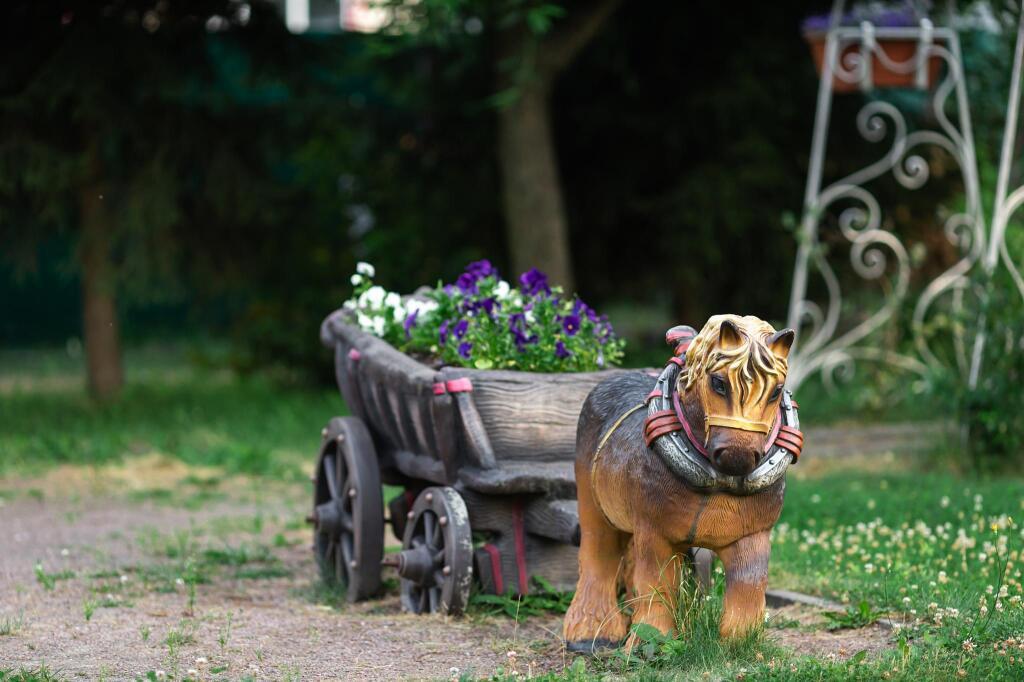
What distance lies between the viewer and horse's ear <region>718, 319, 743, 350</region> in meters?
3.96

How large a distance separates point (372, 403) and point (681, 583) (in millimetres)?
2035

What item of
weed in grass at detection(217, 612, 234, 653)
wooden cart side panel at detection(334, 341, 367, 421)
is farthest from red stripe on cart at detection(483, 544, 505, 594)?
wooden cart side panel at detection(334, 341, 367, 421)

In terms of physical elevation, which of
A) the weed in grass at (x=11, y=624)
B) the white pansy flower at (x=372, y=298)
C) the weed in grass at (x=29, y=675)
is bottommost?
the weed in grass at (x=11, y=624)

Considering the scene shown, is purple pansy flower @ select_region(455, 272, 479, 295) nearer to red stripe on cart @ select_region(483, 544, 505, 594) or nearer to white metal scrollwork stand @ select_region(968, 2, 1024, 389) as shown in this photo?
red stripe on cart @ select_region(483, 544, 505, 594)

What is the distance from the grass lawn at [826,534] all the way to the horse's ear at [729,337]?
2.99ft

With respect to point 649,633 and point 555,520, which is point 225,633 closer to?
point 555,520

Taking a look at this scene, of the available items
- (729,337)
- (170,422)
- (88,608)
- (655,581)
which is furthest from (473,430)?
(170,422)

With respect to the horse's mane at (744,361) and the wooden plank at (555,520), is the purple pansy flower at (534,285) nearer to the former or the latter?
the wooden plank at (555,520)

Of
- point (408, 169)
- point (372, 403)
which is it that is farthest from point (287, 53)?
point (372, 403)

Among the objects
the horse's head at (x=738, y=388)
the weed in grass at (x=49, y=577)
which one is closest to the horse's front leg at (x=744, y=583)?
the horse's head at (x=738, y=388)

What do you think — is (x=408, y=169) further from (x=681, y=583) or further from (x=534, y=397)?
(x=681, y=583)

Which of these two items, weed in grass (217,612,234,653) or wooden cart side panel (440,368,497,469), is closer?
weed in grass (217,612,234,653)

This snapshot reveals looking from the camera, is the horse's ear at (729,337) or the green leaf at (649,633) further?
the green leaf at (649,633)

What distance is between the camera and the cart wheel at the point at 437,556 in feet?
17.0
